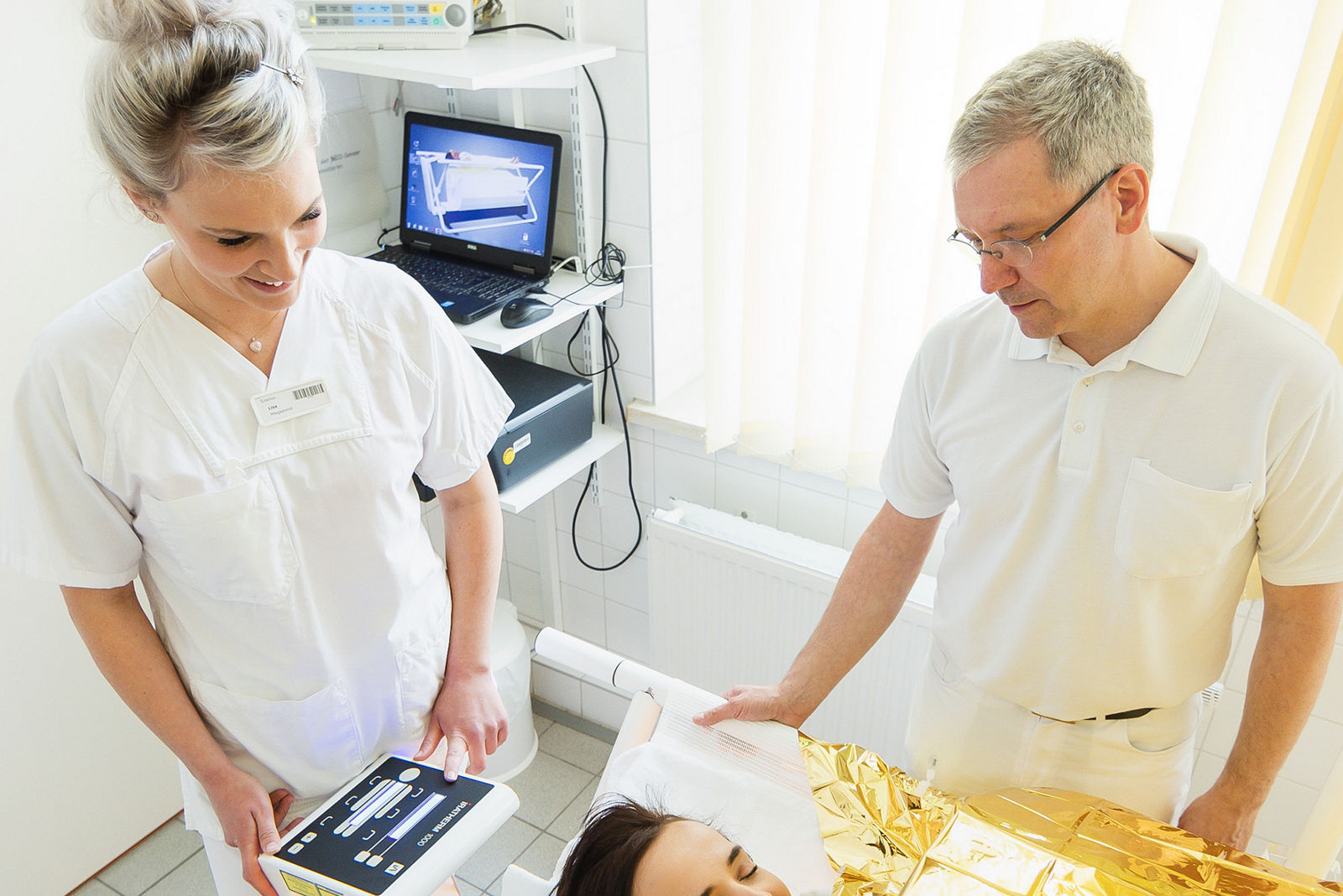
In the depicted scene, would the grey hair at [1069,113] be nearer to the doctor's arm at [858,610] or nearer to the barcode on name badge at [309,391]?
the doctor's arm at [858,610]

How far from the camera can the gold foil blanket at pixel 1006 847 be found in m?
1.03

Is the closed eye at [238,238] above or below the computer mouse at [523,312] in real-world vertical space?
above

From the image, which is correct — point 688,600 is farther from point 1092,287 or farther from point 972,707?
point 1092,287

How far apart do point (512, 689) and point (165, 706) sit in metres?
1.27

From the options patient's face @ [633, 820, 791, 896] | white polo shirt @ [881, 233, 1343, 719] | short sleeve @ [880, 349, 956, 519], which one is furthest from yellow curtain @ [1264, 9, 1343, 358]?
patient's face @ [633, 820, 791, 896]

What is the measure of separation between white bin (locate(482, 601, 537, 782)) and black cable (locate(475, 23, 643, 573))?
0.86 ft

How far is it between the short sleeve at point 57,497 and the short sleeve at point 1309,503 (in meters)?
1.35

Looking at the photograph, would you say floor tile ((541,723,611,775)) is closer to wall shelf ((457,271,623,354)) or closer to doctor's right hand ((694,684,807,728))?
wall shelf ((457,271,623,354))

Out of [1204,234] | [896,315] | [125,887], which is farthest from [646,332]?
[125,887]

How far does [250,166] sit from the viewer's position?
3.26 ft

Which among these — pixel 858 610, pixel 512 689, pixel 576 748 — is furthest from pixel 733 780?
pixel 576 748

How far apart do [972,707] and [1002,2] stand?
3.71 ft

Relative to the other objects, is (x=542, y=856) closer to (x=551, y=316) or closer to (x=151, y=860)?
(x=151, y=860)

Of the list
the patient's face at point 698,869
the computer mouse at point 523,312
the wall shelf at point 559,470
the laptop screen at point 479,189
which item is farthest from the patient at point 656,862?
the laptop screen at point 479,189
